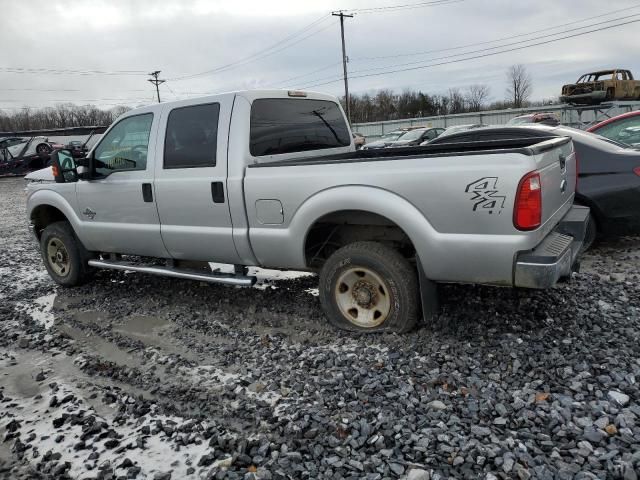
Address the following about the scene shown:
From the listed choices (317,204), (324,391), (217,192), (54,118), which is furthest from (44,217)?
(54,118)

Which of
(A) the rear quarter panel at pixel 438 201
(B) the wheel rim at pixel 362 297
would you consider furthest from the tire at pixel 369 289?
(A) the rear quarter panel at pixel 438 201

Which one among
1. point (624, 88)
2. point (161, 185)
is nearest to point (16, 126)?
point (624, 88)

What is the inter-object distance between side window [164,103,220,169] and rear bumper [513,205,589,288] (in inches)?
107

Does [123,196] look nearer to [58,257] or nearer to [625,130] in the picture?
[58,257]

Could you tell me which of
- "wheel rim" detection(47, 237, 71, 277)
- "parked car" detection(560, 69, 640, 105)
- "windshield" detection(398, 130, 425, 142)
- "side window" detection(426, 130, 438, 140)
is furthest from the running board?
"parked car" detection(560, 69, 640, 105)

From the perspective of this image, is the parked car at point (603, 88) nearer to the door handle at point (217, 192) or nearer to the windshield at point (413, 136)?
the windshield at point (413, 136)

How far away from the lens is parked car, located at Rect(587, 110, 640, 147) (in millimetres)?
7203

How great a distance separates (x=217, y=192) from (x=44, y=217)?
3232 millimetres

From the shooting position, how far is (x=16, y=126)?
3017 inches

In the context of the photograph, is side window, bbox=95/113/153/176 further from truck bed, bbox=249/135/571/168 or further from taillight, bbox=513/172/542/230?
taillight, bbox=513/172/542/230

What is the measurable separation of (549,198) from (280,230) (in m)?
2.10

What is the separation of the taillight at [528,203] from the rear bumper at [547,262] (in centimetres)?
21

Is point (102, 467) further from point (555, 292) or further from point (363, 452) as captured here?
point (555, 292)

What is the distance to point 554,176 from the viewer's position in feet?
12.3
